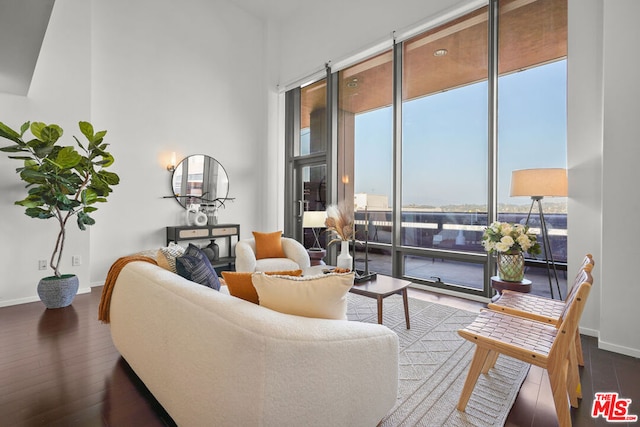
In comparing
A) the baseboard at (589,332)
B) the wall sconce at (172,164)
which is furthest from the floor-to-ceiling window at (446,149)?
the wall sconce at (172,164)

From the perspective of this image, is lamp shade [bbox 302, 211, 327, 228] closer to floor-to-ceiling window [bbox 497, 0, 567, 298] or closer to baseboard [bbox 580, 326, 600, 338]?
floor-to-ceiling window [bbox 497, 0, 567, 298]

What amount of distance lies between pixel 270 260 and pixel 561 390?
2.99m

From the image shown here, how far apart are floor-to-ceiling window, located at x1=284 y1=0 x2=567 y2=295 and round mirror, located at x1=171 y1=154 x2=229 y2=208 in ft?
6.79

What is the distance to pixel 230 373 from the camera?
1.19 meters

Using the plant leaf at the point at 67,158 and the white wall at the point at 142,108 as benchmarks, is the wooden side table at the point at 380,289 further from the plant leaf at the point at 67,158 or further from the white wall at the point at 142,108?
the white wall at the point at 142,108

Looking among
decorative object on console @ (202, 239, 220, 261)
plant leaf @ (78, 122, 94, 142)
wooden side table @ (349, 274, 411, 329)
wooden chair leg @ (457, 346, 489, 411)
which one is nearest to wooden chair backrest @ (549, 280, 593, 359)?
wooden chair leg @ (457, 346, 489, 411)

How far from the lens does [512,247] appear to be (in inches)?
111

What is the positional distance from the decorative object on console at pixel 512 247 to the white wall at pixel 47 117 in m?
4.66

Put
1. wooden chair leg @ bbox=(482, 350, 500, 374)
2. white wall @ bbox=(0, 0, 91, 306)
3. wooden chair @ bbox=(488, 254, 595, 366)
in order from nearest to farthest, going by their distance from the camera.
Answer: wooden chair @ bbox=(488, 254, 595, 366) < wooden chair leg @ bbox=(482, 350, 500, 374) < white wall @ bbox=(0, 0, 91, 306)

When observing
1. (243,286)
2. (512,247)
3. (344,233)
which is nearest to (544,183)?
(512,247)

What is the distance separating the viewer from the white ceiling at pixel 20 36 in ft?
6.35

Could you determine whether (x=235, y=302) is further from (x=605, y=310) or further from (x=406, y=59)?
(x=406, y=59)

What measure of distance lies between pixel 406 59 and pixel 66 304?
17.0ft

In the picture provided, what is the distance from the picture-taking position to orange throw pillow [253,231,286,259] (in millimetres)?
3990
